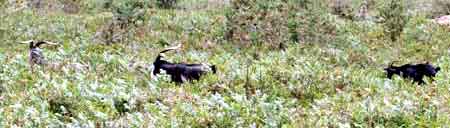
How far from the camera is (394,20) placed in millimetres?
20062

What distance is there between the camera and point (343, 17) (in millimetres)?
24359

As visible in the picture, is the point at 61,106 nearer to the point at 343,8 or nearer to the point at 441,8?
the point at 343,8

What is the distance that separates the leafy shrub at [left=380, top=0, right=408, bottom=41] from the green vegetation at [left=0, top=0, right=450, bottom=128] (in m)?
0.03

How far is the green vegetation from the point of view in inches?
354

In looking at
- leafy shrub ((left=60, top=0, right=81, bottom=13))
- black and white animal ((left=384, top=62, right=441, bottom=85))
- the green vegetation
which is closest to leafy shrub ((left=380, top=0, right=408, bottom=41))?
the green vegetation

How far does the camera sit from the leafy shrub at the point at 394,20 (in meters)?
20.1

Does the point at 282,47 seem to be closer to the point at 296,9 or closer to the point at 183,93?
the point at 296,9

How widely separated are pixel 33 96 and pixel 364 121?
4937mm

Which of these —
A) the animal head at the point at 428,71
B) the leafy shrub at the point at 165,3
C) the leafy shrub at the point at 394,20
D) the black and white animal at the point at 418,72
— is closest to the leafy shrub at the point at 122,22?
the leafy shrub at the point at 165,3

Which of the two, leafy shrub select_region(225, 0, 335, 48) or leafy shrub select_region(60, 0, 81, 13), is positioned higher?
leafy shrub select_region(225, 0, 335, 48)

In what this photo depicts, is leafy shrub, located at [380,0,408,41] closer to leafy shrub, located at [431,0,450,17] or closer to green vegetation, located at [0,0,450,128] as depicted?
green vegetation, located at [0,0,450,128]

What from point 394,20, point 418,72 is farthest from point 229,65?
point 394,20

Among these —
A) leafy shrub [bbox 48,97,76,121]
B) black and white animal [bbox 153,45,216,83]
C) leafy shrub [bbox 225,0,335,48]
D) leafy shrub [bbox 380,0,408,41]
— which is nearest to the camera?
leafy shrub [bbox 48,97,76,121]

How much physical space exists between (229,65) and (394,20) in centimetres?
765
